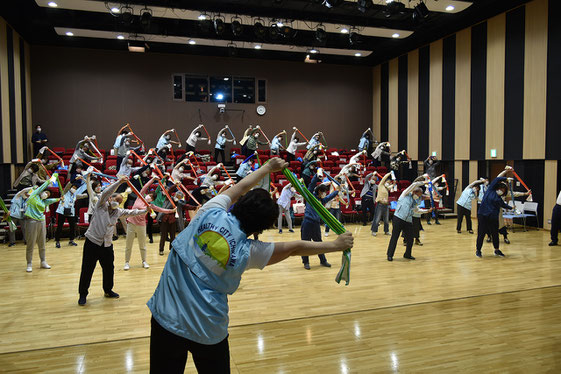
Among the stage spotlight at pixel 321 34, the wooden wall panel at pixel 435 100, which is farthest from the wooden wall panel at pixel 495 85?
the stage spotlight at pixel 321 34

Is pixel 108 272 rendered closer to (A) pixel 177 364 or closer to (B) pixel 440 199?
(A) pixel 177 364

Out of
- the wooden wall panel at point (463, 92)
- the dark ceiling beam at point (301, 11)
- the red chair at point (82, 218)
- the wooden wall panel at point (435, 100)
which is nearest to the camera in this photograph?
the red chair at point (82, 218)

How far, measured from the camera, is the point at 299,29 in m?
15.0

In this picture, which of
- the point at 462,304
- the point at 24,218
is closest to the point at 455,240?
the point at 462,304

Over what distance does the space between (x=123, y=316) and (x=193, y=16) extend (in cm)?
1141

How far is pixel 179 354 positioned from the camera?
192 centimetres

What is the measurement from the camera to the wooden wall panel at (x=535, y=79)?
11.4m

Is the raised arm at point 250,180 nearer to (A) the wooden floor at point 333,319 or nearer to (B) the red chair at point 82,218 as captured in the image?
(A) the wooden floor at point 333,319

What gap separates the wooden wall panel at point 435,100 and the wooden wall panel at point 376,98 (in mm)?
3802

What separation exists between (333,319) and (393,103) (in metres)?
15.2

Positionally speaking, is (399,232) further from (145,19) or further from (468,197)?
(145,19)

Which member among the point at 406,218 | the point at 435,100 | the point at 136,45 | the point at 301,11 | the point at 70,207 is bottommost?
the point at 406,218

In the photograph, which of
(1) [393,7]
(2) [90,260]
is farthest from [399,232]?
(1) [393,7]

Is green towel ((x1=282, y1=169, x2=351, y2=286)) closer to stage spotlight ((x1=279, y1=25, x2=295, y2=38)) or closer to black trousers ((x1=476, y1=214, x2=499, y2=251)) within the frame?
black trousers ((x1=476, y1=214, x2=499, y2=251))
